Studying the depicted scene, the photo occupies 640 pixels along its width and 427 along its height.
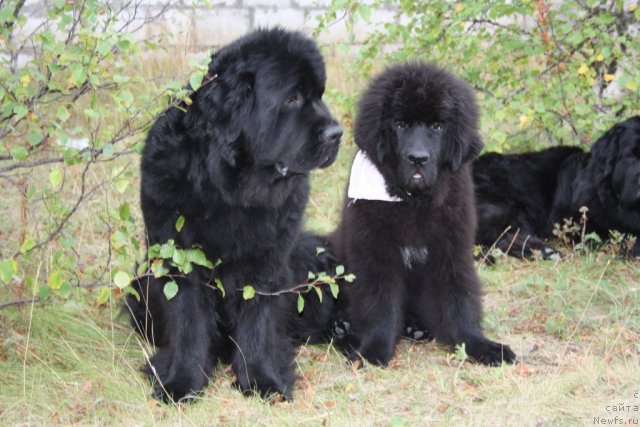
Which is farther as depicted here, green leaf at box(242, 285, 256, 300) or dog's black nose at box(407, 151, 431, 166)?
dog's black nose at box(407, 151, 431, 166)

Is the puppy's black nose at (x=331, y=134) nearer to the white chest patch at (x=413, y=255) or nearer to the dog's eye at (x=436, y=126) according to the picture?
the dog's eye at (x=436, y=126)

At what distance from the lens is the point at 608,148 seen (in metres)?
4.91

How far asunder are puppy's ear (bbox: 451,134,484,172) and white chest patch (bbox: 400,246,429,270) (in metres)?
0.36

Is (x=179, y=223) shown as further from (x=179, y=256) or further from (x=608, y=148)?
(x=608, y=148)

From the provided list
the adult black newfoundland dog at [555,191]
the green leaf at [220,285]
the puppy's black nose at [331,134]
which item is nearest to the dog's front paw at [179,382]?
the green leaf at [220,285]

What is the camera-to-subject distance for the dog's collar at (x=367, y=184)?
3561 millimetres

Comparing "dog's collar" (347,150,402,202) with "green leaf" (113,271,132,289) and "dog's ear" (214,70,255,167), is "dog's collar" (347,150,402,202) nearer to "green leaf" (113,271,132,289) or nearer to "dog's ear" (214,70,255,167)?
"dog's ear" (214,70,255,167)

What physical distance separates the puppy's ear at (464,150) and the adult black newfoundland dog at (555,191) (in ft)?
4.54

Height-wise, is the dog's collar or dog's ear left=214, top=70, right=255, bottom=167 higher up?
dog's ear left=214, top=70, right=255, bottom=167

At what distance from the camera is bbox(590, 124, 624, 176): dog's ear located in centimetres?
488

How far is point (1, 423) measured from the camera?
2.90 meters

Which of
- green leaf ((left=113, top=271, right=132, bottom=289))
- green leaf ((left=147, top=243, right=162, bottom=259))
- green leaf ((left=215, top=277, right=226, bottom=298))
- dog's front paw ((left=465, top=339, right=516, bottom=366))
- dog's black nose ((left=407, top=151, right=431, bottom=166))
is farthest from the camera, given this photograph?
dog's front paw ((left=465, top=339, right=516, bottom=366))

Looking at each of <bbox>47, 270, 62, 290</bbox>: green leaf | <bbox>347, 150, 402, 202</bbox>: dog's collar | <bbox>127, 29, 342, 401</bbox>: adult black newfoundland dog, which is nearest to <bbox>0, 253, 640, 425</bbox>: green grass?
<bbox>127, 29, 342, 401</bbox>: adult black newfoundland dog

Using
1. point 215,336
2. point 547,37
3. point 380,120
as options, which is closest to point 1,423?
point 215,336
